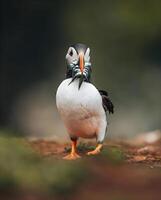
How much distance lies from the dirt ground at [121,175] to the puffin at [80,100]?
0.59 ft

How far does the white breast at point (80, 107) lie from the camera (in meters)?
4.30

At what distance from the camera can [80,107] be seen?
4312mm

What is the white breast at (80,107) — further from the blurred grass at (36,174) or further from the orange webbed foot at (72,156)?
the blurred grass at (36,174)

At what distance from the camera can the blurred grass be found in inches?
136

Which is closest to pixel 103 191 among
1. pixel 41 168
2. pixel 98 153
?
pixel 41 168

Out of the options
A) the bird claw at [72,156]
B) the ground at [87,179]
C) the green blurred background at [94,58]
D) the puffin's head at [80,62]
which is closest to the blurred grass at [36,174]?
the ground at [87,179]

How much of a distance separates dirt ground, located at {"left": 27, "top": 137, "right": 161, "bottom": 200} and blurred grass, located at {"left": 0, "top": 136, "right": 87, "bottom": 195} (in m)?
0.06

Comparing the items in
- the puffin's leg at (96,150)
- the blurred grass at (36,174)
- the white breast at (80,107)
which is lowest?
the blurred grass at (36,174)

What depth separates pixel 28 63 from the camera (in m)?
9.85

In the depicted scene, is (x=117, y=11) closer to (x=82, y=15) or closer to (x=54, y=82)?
(x=82, y=15)

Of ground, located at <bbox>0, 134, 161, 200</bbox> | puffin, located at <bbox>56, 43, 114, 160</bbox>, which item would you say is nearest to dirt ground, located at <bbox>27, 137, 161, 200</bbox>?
ground, located at <bbox>0, 134, 161, 200</bbox>

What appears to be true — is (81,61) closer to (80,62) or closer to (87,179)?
(80,62)

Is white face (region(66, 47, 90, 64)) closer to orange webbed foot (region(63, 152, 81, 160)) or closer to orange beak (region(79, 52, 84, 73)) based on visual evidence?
orange beak (region(79, 52, 84, 73))

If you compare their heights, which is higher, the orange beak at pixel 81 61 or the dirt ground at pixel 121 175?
the orange beak at pixel 81 61
